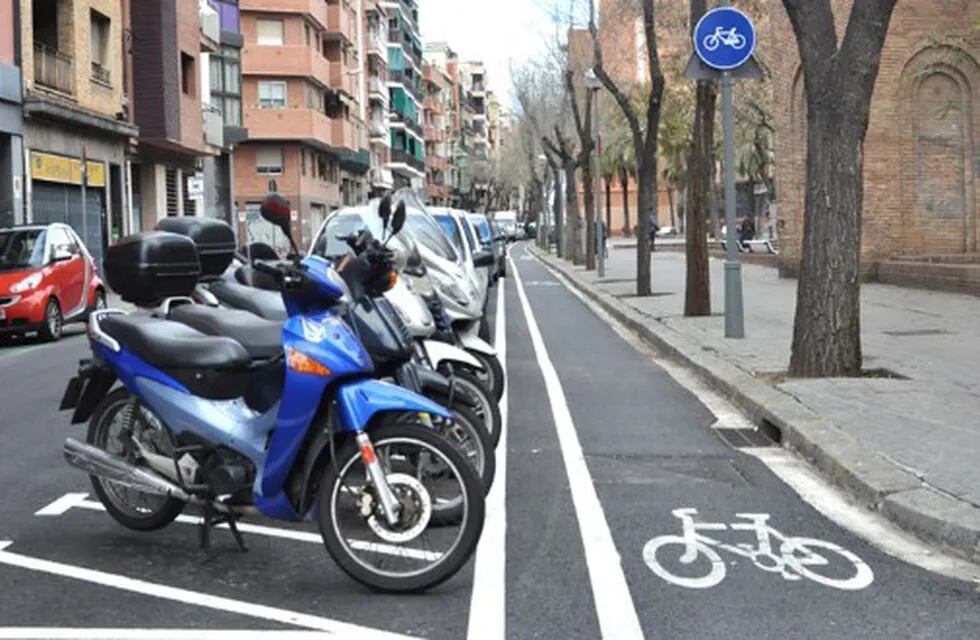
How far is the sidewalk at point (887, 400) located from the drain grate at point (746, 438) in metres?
0.15

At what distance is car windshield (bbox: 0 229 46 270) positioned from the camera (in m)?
17.6

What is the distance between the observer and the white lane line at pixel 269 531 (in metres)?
5.05

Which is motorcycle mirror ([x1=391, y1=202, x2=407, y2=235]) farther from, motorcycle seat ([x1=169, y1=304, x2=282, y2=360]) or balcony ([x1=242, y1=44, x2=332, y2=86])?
balcony ([x1=242, y1=44, x2=332, y2=86])

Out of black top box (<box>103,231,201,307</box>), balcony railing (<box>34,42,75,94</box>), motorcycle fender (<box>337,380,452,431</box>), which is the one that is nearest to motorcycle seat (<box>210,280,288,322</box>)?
black top box (<box>103,231,201,307</box>)

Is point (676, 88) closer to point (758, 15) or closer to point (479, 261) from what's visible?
point (758, 15)

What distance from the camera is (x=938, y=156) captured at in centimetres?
2458

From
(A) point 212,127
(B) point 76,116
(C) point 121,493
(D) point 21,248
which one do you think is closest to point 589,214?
(A) point 212,127

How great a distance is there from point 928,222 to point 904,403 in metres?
16.8

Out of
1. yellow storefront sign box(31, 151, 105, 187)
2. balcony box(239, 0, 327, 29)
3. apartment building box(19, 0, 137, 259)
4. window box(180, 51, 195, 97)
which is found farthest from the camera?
balcony box(239, 0, 327, 29)

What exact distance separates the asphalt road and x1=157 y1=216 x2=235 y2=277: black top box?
1638mm

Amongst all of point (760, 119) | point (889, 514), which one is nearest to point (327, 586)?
point (889, 514)

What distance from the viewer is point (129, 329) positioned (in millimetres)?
5637

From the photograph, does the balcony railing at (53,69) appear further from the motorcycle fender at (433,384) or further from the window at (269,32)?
the window at (269,32)

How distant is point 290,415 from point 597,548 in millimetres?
1732
